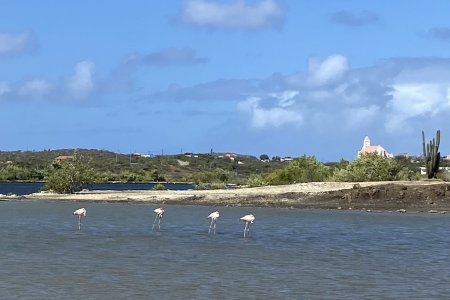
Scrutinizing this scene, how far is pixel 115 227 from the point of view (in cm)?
3184

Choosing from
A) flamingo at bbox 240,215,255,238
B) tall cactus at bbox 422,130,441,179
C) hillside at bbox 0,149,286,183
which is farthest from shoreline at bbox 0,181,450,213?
hillside at bbox 0,149,286,183

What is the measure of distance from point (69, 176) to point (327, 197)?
73.3 ft

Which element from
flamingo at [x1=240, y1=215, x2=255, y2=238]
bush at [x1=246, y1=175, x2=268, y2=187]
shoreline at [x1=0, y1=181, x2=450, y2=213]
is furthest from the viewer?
bush at [x1=246, y1=175, x2=268, y2=187]

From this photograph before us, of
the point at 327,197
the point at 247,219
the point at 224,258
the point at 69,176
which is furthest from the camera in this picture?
the point at 69,176

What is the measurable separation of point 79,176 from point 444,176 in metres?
26.7

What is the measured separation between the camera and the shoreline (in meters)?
46.1

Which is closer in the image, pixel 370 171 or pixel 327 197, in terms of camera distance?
pixel 327 197

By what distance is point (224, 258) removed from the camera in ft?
70.5

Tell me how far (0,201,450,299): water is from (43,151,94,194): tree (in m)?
24.0

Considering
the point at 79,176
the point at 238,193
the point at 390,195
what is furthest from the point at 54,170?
the point at 390,195

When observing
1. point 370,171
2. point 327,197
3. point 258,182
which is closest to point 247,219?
point 327,197

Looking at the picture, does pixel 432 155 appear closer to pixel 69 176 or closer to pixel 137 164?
pixel 69 176

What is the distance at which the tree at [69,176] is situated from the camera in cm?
6216

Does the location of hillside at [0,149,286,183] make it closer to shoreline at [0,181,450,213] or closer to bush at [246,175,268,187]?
bush at [246,175,268,187]
